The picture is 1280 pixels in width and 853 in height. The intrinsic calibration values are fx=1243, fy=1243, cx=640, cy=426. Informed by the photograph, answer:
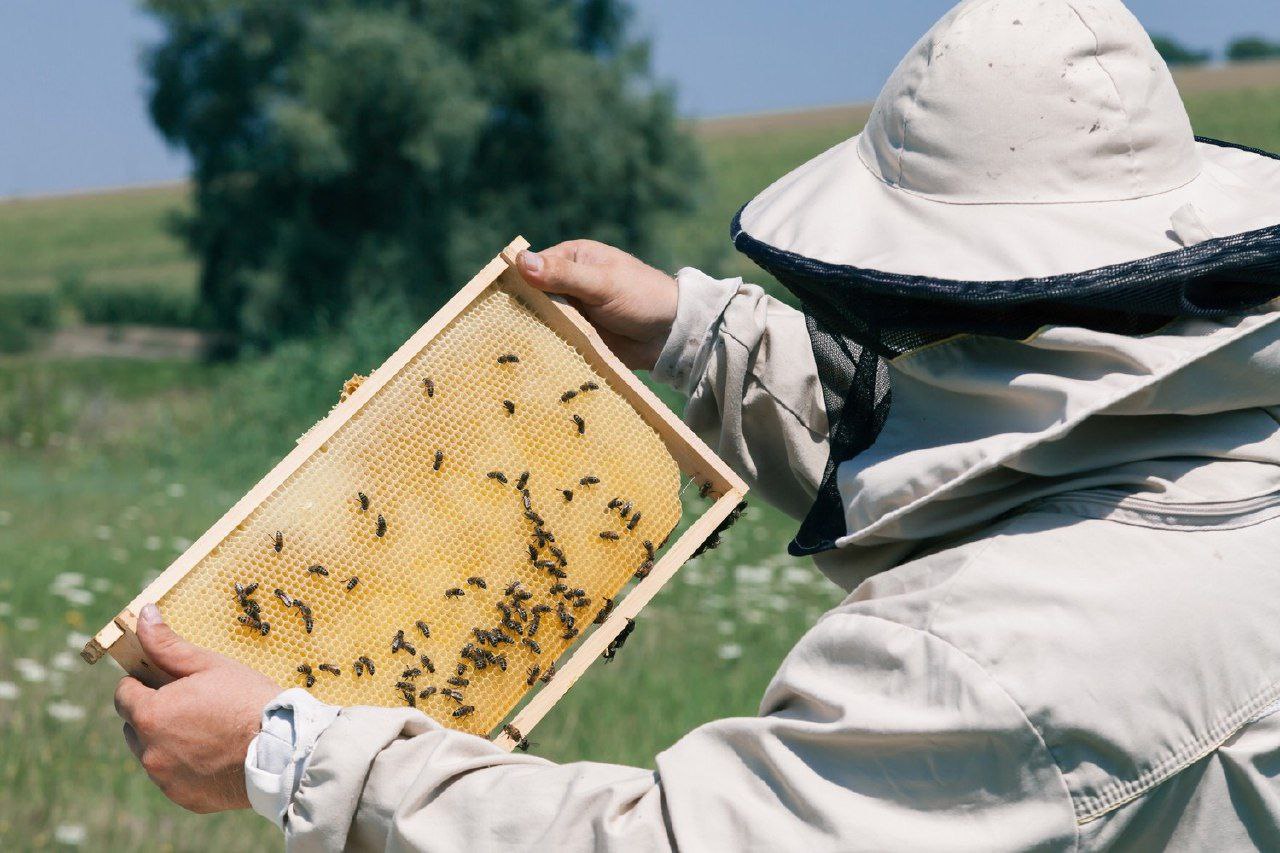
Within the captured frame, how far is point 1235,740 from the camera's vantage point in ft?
5.75

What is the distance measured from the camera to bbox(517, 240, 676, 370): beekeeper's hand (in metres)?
2.84

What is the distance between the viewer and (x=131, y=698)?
225 cm

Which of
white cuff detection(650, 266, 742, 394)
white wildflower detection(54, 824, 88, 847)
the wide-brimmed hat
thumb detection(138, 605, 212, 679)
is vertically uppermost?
the wide-brimmed hat

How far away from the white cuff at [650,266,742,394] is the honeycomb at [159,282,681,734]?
222 millimetres

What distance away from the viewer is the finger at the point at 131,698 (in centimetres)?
222

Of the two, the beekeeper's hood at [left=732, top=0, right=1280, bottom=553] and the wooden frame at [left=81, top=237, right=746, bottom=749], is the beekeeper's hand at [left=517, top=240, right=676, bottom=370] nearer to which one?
the wooden frame at [left=81, top=237, right=746, bottom=749]

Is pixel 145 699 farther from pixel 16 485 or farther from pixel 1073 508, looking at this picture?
pixel 16 485

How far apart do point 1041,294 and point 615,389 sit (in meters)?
1.33

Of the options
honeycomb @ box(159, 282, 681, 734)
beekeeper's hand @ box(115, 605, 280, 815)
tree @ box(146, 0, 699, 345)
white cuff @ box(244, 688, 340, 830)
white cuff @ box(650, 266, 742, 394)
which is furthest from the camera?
tree @ box(146, 0, 699, 345)

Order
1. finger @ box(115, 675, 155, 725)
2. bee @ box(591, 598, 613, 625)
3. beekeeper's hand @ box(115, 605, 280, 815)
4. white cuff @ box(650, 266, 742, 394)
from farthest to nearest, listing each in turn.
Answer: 1. white cuff @ box(650, 266, 742, 394)
2. bee @ box(591, 598, 613, 625)
3. finger @ box(115, 675, 155, 725)
4. beekeeper's hand @ box(115, 605, 280, 815)

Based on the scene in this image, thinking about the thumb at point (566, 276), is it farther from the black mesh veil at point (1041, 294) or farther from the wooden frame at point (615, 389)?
the black mesh veil at point (1041, 294)

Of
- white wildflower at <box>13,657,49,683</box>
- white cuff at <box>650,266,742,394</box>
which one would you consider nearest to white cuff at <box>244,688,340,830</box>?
white cuff at <box>650,266,742,394</box>

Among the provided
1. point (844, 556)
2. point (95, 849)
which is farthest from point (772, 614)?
point (844, 556)

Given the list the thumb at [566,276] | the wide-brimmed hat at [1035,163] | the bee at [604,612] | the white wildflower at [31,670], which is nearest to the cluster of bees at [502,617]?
the bee at [604,612]
